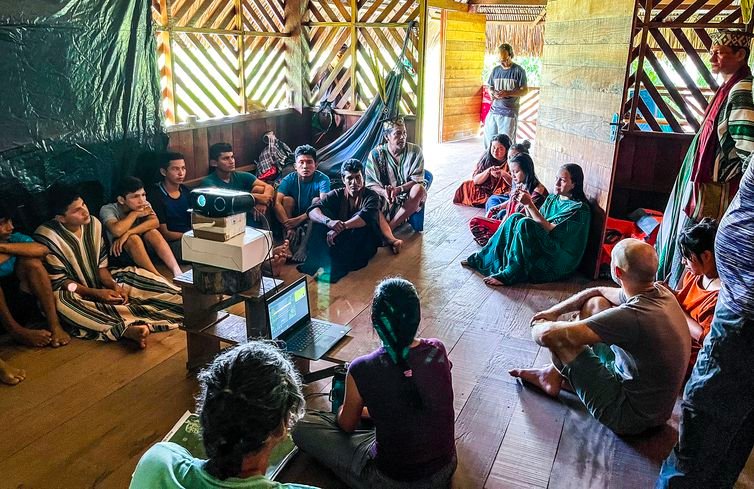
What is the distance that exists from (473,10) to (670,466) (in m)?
8.32

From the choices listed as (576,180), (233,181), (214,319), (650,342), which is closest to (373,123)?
(233,181)

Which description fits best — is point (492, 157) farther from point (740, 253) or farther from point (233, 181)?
point (740, 253)

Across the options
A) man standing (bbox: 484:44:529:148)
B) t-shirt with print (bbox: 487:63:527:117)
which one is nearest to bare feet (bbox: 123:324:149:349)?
man standing (bbox: 484:44:529:148)

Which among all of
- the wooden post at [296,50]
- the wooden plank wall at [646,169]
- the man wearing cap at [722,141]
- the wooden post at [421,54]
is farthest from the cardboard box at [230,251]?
the wooden post at [296,50]

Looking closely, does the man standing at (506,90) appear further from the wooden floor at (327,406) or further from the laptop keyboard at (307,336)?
the laptop keyboard at (307,336)

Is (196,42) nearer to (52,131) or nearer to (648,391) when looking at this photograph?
(52,131)

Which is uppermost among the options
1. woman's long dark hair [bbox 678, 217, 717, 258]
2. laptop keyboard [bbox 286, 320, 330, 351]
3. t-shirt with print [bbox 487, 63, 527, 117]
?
t-shirt with print [bbox 487, 63, 527, 117]


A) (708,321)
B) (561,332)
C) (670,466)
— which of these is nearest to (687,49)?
(708,321)

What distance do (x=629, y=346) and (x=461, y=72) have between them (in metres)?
7.49

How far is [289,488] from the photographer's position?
111 cm

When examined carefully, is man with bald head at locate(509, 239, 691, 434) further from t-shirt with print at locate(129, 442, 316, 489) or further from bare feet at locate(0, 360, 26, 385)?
bare feet at locate(0, 360, 26, 385)

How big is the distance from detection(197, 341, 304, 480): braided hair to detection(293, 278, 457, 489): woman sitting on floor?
54 centimetres

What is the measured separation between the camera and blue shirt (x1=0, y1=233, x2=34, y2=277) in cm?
283

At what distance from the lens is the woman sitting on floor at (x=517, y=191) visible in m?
3.99
